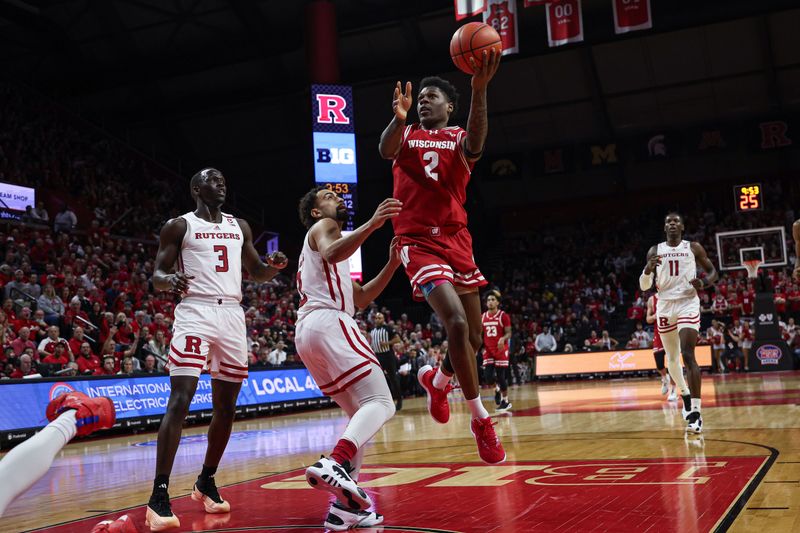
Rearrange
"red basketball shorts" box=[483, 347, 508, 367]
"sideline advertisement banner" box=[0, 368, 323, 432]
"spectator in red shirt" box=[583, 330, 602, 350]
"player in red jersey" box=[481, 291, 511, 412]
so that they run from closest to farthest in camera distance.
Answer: "sideline advertisement banner" box=[0, 368, 323, 432] → "player in red jersey" box=[481, 291, 511, 412] → "red basketball shorts" box=[483, 347, 508, 367] → "spectator in red shirt" box=[583, 330, 602, 350]

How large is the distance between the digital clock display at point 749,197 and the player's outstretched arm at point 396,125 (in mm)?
23943

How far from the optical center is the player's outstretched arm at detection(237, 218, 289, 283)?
5.64 m

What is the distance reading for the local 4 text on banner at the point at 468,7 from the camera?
17.2 m

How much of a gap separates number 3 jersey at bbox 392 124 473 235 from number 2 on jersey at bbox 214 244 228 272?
45.3 inches

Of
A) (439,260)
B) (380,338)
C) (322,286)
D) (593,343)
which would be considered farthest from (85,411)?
(593,343)

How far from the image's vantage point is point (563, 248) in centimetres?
3281

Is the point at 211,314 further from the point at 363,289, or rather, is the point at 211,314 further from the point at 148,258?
the point at 148,258

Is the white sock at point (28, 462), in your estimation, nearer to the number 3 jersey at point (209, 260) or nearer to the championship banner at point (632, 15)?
the number 3 jersey at point (209, 260)

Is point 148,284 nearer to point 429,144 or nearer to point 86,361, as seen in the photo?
point 86,361

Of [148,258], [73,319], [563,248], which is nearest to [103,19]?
[148,258]

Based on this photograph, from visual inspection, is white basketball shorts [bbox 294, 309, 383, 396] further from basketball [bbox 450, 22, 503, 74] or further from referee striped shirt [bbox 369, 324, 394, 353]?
referee striped shirt [bbox 369, 324, 394, 353]

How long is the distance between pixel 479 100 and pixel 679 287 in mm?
4818

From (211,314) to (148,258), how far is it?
1644cm

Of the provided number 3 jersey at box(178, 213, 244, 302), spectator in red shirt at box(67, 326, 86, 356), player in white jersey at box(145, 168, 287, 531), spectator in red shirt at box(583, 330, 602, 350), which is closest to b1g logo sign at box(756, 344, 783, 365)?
spectator in red shirt at box(583, 330, 602, 350)
